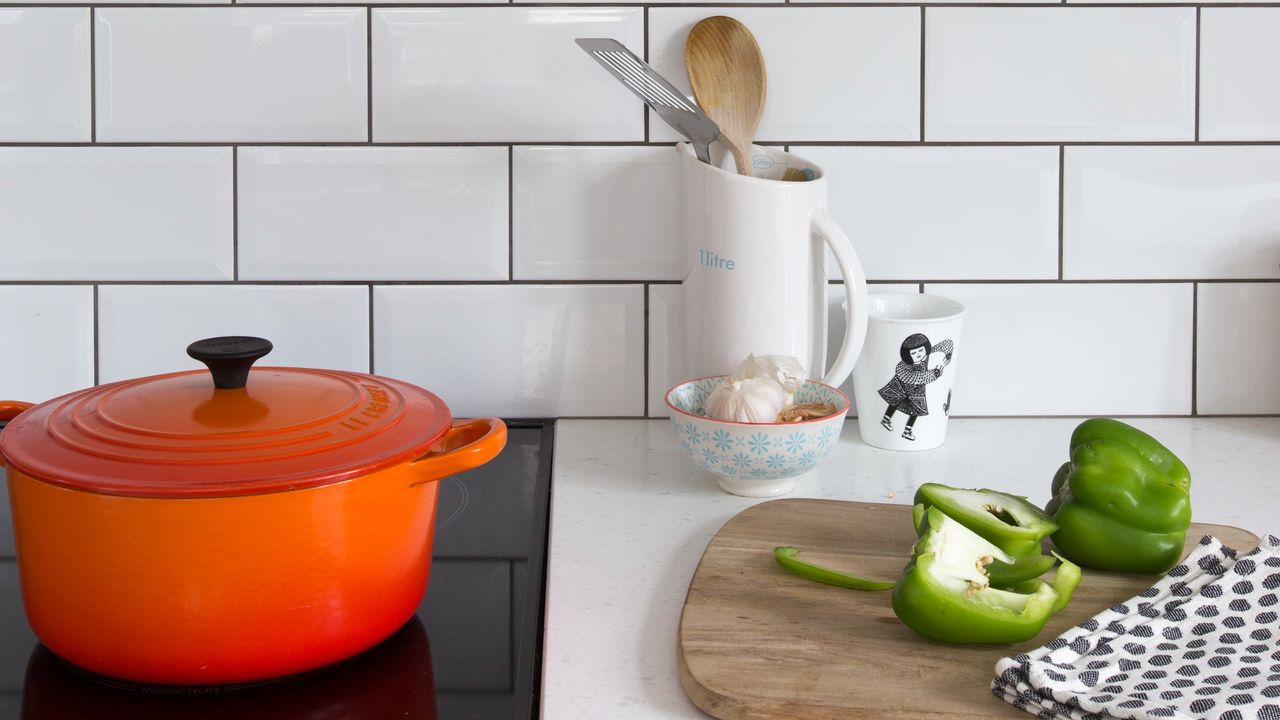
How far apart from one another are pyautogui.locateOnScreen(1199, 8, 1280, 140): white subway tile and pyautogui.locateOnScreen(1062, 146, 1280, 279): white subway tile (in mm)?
22

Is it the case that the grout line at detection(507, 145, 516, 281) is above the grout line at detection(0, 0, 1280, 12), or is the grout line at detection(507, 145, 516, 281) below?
below

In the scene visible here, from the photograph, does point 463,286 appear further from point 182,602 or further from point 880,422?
point 182,602

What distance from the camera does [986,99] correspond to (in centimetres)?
114

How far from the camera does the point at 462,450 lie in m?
0.68

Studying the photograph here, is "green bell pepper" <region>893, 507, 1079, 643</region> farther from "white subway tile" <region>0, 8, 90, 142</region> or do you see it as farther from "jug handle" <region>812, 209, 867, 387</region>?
"white subway tile" <region>0, 8, 90, 142</region>

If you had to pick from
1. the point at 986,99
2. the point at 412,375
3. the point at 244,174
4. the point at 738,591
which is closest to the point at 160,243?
the point at 244,174

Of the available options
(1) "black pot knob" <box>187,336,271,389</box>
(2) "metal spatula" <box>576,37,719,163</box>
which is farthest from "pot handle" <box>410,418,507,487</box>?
(2) "metal spatula" <box>576,37,719,163</box>

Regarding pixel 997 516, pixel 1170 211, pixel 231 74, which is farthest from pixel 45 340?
pixel 1170 211

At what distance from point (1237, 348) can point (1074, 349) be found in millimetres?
171

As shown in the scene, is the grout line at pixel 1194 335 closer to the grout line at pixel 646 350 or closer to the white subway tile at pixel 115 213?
the grout line at pixel 646 350

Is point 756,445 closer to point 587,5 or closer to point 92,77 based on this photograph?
point 587,5

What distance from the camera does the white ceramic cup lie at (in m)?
1.04

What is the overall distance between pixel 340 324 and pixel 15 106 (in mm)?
375

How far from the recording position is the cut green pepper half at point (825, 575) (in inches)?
29.6
